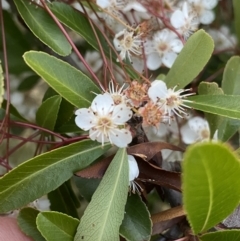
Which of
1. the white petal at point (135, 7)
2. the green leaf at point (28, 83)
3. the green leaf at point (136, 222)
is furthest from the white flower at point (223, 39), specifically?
the green leaf at point (136, 222)

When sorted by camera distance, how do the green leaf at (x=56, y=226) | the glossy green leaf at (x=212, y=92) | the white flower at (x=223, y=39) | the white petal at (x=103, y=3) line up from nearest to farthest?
the green leaf at (x=56, y=226) < the glossy green leaf at (x=212, y=92) < the white petal at (x=103, y=3) < the white flower at (x=223, y=39)

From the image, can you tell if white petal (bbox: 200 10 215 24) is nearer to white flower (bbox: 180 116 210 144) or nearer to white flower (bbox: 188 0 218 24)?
white flower (bbox: 188 0 218 24)

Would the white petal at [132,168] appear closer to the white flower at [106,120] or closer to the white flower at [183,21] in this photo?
the white flower at [106,120]

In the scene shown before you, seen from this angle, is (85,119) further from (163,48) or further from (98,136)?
(163,48)

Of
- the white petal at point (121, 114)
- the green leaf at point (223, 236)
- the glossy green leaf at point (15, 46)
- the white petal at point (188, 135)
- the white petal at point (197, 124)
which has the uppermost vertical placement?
the glossy green leaf at point (15, 46)

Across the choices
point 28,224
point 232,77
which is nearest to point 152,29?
point 232,77

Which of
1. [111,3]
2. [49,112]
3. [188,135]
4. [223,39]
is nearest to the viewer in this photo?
[49,112]

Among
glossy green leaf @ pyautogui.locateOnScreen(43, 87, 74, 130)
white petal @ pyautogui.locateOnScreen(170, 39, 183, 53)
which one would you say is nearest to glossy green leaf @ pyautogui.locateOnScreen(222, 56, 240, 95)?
white petal @ pyautogui.locateOnScreen(170, 39, 183, 53)
